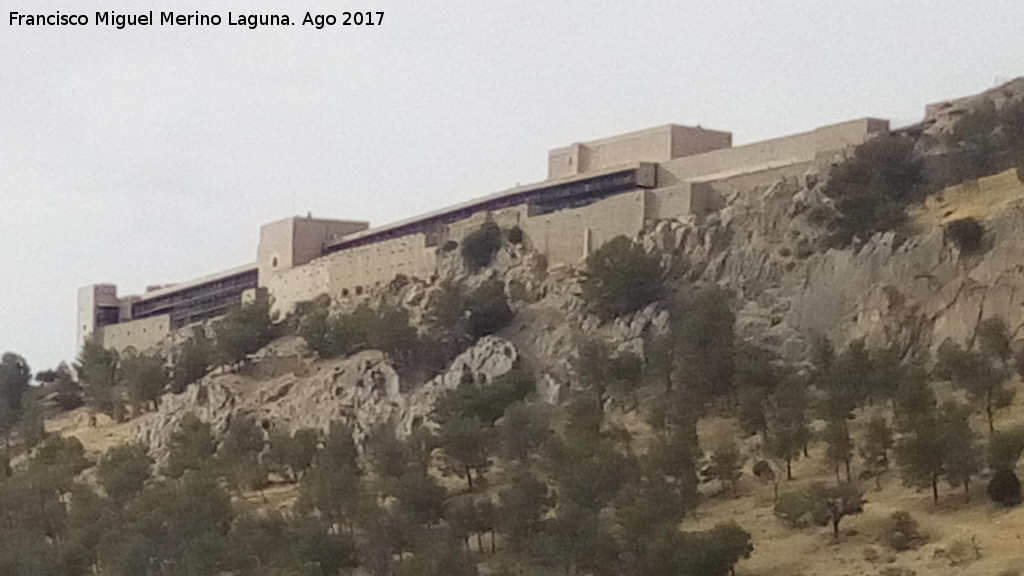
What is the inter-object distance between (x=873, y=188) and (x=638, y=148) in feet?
40.1

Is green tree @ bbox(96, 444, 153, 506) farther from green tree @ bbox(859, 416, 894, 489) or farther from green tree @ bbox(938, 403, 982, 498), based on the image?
green tree @ bbox(938, 403, 982, 498)

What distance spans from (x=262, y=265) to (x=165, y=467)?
62.0 feet

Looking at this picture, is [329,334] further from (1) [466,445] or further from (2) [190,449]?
(1) [466,445]

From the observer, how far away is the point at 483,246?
5869 cm

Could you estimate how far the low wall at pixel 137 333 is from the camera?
73.2 meters

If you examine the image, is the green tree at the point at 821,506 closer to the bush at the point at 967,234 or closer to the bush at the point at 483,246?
the bush at the point at 967,234

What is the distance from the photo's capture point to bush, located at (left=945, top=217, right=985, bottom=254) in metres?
46.2

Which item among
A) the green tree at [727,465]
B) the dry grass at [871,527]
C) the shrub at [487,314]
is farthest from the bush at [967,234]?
the shrub at [487,314]

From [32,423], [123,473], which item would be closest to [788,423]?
[123,473]

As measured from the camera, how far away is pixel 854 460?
132ft

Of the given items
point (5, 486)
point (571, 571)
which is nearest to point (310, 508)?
point (571, 571)

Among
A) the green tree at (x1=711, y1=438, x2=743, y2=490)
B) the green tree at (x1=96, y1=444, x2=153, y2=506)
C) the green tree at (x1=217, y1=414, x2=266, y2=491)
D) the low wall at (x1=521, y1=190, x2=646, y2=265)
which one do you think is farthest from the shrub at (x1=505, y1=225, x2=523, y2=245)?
the green tree at (x1=711, y1=438, x2=743, y2=490)

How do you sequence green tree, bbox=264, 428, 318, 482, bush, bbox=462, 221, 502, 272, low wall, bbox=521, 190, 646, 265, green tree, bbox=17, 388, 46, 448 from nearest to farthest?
green tree, bbox=264, 428, 318, 482 < low wall, bbox=521, 190, 646, 265 < bush, bbox=462, 221, 502, 272 < green tree, bbox=17, 388, 46, 448

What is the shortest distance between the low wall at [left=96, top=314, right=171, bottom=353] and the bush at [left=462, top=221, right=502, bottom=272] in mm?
19378
